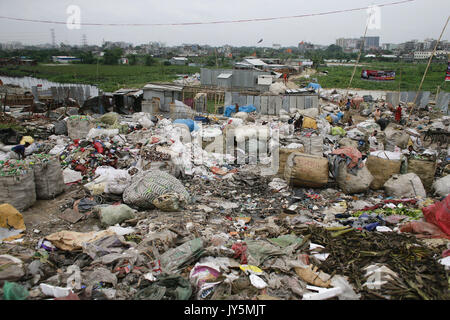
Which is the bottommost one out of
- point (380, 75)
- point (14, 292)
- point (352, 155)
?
point (14, 292)

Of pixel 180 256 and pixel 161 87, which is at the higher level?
pixel 161 87

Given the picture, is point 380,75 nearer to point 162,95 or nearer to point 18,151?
point 162,95

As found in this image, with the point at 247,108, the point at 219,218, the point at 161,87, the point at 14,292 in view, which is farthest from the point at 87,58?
the point at 14,292

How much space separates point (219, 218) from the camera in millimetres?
5121

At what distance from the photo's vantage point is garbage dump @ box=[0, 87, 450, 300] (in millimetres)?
2973

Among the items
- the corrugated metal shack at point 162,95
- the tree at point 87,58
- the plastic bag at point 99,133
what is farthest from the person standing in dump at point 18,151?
the tree at point 87,58

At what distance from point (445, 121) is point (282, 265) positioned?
41.0 ft

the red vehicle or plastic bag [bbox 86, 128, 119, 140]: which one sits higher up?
the red vehicle

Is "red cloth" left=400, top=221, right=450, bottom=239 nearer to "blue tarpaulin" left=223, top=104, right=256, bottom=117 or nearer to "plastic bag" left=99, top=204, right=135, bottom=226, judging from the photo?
"plastic bag" left=99, top=204, right=135, bottom=226

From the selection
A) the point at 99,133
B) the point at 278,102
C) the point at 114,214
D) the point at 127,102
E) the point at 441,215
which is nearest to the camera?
the point at 441,215

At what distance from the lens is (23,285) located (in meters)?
2.89

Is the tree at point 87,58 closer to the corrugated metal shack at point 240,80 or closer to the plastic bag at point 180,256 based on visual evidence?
the corrugated metal shack at point 240,80

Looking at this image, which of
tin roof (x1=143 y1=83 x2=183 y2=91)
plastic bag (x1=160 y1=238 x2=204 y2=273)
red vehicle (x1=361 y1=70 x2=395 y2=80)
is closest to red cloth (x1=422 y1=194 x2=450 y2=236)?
plastic bag (x1=160 y1=238 x2=204 y2=273)
